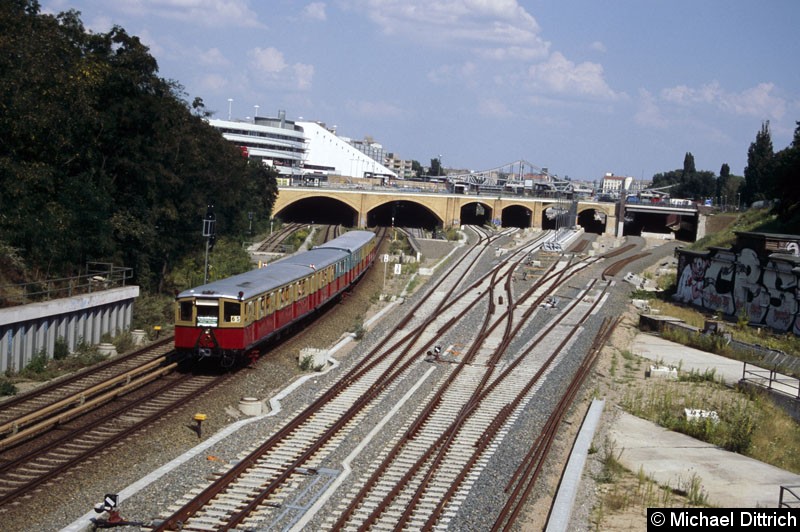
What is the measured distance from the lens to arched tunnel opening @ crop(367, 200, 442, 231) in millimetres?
97688

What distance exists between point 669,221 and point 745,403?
311 ft

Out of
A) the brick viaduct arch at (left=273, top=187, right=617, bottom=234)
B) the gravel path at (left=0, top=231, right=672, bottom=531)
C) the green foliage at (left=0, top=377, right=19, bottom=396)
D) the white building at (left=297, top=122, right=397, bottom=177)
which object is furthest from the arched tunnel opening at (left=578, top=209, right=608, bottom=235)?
the green foliage at (left=0, top=377, right=19, bottom=396)

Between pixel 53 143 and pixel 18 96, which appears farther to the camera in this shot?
pixel 53 143

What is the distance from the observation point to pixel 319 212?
101m

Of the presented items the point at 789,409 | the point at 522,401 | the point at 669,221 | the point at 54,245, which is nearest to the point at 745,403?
the point at 789,409

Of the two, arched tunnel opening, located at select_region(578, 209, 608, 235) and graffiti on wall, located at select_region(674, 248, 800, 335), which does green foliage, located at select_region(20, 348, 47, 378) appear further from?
arched tunnel opening, located at select_region(578, 209, 608, 235)

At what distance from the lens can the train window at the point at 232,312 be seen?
2103 centimetres

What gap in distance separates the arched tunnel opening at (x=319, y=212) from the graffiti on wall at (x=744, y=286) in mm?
53698

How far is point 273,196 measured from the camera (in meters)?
75.4

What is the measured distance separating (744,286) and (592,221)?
82002 mm

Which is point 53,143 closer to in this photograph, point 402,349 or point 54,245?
point 54,245

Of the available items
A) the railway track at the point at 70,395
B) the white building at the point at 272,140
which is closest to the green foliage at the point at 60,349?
the railway track at the point at 70,395

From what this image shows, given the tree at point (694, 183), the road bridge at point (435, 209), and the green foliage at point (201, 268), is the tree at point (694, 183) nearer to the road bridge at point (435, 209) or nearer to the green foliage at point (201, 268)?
the road bridge at point (435, 209)

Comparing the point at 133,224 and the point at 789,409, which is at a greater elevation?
the point at 133,224
